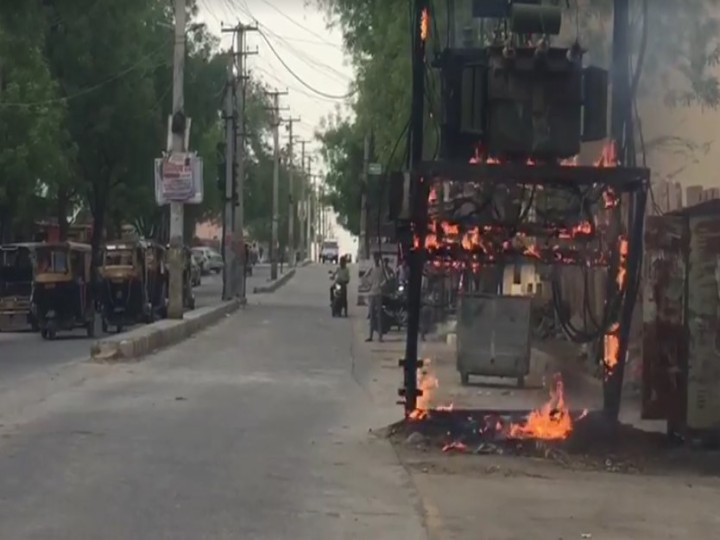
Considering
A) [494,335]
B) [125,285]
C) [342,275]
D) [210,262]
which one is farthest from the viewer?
[210,262]

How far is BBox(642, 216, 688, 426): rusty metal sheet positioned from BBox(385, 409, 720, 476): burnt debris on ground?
1.05ft

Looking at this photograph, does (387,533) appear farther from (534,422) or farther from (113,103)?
(113,103)

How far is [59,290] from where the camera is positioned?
32.6 metres

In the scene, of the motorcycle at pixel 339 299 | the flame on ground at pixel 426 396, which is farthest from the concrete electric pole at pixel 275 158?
the flame on ground at pixel 426 396

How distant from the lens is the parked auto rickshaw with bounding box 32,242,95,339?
32562 millimetres

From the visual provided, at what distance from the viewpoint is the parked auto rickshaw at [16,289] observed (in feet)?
117

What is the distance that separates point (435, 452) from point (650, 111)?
11615mm

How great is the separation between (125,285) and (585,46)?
1888cm

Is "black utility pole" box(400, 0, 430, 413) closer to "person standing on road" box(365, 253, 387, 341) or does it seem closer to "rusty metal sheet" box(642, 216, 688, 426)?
"rusty metal sheet" box(642, 216, 688, 426)

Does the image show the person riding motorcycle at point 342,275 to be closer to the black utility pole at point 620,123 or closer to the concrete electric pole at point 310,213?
the black utility pole at point 620,123

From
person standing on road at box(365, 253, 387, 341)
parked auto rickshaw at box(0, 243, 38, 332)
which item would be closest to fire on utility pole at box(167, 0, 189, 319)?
parked auto rickshaw at box(0, 243, 38, 332)

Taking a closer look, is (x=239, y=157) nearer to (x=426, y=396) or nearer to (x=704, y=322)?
(x=426, y=396)

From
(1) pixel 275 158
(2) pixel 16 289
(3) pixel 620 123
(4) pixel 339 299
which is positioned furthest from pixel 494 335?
(1) pixel 275 158

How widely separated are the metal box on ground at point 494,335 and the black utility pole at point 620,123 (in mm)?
6255
